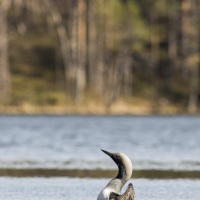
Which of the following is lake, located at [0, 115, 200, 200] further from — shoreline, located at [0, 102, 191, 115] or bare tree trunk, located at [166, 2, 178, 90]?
bare tree trunk, located at [166, 2, 178, 90]

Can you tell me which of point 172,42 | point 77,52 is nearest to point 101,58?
point 77,52

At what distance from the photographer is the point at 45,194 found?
82.8 feet

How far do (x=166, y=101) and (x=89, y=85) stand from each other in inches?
374

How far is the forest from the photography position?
97062mm

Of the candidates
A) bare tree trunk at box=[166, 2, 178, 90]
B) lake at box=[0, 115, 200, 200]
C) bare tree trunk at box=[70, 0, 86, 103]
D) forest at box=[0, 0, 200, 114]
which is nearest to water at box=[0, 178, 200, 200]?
lake at box=[0, 115, 200, 200]

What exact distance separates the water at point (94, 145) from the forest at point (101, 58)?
55.6ft

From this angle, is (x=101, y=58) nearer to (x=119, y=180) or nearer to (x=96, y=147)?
(x=96, y=147)

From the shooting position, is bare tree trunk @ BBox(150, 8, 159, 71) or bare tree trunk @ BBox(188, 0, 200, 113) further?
bare tree trunk @ BBox(150, 8, 159, 71)

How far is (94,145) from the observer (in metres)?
49.2

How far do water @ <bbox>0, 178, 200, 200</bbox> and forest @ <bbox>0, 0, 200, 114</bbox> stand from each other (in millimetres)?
59509

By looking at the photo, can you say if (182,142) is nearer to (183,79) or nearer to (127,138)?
(127,138)

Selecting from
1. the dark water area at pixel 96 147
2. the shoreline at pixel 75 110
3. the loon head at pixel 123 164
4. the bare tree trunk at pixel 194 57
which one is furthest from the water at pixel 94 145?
the bare tree trunk at pixel 194 57

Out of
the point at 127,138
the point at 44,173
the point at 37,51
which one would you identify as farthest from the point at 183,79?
the point at 44,173

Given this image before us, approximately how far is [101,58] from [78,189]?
275 feet
